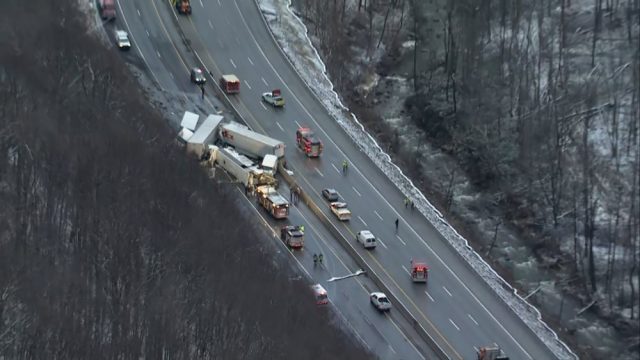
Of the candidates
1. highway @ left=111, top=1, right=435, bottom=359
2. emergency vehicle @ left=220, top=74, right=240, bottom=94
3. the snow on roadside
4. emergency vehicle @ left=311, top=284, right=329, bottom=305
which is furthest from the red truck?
emergency vehicle @ left=311, top=284, right=329, bottom=305

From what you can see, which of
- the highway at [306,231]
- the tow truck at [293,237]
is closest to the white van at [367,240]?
the highway at [306,231]

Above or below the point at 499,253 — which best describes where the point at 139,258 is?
above

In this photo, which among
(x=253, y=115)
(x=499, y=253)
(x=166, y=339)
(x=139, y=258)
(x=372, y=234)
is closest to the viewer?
(x=166, y=339)

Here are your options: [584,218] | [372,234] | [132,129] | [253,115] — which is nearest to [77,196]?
[132,129]

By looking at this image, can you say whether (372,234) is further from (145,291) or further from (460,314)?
(145,291)

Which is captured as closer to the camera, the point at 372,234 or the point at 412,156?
the point at 372,234

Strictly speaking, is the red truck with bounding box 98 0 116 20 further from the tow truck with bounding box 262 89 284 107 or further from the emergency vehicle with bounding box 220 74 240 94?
the tow truck with bounding box 262 89 284 107

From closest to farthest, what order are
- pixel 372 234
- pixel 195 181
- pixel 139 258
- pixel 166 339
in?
pixel 166 339 → pixel 139 258 → pixel 195 181 → pixel 372 234
